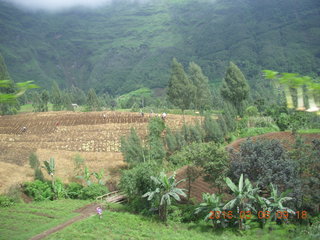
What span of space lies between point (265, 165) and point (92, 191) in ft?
49.3

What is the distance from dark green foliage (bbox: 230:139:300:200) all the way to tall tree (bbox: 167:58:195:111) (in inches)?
1098

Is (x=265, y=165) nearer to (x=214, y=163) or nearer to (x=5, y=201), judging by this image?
(x=214, y=163)

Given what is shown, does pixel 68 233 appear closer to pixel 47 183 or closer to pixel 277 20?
pixel 47 183

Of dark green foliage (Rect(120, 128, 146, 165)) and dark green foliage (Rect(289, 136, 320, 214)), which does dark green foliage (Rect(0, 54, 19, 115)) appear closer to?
dark green foliage (Rect(120, 128, 146, 165))

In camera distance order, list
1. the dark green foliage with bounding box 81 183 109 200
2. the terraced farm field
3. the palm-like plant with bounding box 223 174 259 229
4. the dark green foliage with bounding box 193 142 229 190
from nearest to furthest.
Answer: the palm-like plant with bounding box 223 174 259 229
the dark green foliage with bounding box 193 142 229 190
the dark green foliage with bounding box 81 183 109 200
the terraced farm field

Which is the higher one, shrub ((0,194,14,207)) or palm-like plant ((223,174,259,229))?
palm-like plant ((223,174,259,229))

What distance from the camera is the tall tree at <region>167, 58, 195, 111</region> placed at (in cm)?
4931

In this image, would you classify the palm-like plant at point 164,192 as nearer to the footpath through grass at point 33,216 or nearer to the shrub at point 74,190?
the footpath through grass at point 33,216

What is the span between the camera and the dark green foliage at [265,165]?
19547mm

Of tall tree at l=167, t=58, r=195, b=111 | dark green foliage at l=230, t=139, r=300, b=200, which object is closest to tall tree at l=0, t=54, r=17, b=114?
dark green foliage at l=230, t=139, r=300, b=200

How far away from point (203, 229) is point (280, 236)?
4.61m

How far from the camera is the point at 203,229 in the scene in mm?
19797
